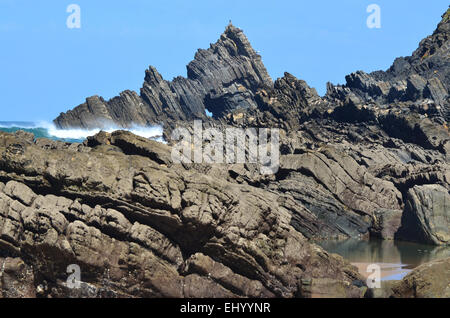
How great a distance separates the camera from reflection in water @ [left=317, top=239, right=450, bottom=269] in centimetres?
4678

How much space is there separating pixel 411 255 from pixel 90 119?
5546 inches

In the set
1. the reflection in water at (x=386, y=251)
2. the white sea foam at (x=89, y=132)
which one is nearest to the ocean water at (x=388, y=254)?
the reflection in water at (x=386, y=251)

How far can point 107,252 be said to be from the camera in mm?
34094

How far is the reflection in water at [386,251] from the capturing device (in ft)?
153

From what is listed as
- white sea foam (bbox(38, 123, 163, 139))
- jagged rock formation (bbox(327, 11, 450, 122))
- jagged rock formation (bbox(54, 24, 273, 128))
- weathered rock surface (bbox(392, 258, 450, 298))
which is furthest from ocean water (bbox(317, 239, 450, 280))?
jagged rock formation (bbox(54, 24, 273, 128))

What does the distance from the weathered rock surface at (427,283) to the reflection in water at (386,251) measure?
13091 millimetres

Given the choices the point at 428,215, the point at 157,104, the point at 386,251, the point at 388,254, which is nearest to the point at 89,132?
the point at 157,104

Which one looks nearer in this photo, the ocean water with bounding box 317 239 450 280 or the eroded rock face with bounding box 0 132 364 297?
the eroded rock face with bounding box 0 132 364 297

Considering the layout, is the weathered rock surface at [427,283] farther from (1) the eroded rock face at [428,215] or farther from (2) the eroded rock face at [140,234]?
(1) the eroded rock face at [428,215]

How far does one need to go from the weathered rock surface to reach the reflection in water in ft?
42.9

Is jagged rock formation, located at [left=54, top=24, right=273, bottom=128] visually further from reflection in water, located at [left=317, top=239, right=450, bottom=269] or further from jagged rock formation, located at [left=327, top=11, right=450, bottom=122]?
reflection in water, located at [left=317, top=239, right=450, bottom=269]

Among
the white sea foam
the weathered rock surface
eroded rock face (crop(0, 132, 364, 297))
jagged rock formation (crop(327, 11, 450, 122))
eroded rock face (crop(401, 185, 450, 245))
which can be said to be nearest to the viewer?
the weathered rock surface

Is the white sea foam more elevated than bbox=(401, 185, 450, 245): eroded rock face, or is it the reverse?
the white sea foam
